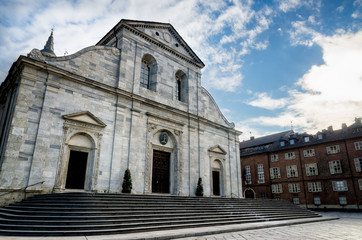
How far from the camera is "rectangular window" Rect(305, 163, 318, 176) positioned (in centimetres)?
3578

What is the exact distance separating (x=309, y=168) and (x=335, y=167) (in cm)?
352

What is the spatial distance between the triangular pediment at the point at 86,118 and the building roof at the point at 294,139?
33.1m

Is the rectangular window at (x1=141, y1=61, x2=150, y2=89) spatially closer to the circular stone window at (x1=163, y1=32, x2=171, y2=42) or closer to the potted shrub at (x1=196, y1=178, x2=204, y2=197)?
the circular stone window at (x1=163, y1=32, x2=171, y2=42)

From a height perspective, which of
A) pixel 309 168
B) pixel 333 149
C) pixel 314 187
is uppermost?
pixel 333 149

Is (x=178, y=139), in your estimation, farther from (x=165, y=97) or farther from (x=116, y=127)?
(x=116, y=127)

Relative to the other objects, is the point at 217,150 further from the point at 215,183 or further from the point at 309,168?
the point at 309,168

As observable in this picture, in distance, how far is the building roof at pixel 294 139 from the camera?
34562 millimetres

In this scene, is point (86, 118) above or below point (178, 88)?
below

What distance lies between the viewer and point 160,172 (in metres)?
19.0

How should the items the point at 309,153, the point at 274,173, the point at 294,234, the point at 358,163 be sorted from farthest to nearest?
the point at 274,173, the point at 309,153, the point at 358,163, the point at 294,234

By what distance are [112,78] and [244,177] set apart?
34.3 m

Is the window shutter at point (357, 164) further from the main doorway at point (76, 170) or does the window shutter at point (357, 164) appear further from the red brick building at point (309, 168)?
the main doorway at point (76, 170)

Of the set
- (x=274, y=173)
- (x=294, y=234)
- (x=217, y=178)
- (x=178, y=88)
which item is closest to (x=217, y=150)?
(x=217, y=178)

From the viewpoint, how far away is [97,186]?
48.8 feet
